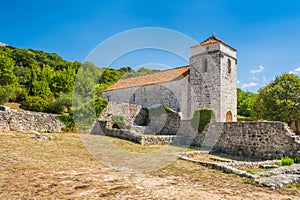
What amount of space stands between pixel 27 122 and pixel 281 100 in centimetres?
2220

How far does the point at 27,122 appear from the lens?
12.9 metres

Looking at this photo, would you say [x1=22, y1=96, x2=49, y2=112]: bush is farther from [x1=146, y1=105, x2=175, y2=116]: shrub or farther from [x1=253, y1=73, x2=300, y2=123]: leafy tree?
[x1=253, y1=73, x2=300, y2=123]: leafy tree

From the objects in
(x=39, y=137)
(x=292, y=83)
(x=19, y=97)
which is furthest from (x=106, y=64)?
(x=292, y=83)

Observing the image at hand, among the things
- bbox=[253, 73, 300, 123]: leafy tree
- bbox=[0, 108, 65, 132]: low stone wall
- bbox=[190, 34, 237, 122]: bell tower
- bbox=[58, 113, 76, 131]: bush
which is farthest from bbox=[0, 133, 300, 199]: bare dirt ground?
bbox=[253, 73, 300, 123]: leafy tree

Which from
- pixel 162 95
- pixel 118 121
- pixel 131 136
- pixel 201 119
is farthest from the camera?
pixel 162 95

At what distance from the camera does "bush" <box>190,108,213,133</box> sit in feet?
50.0

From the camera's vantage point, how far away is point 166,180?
5.99 metres

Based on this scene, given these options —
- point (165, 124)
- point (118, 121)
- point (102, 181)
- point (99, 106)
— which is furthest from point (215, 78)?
point (102, 181)

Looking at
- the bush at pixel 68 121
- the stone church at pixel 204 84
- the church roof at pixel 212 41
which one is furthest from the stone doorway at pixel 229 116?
the bush at pixel 68 121

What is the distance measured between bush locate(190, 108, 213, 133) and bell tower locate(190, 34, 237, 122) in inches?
188

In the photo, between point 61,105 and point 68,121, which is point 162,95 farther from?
point 68,121

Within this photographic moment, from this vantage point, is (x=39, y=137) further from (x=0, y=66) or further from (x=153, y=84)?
(x=0, y=66)

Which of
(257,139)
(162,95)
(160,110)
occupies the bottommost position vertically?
(257,139)

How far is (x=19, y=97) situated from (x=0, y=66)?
6742mm
